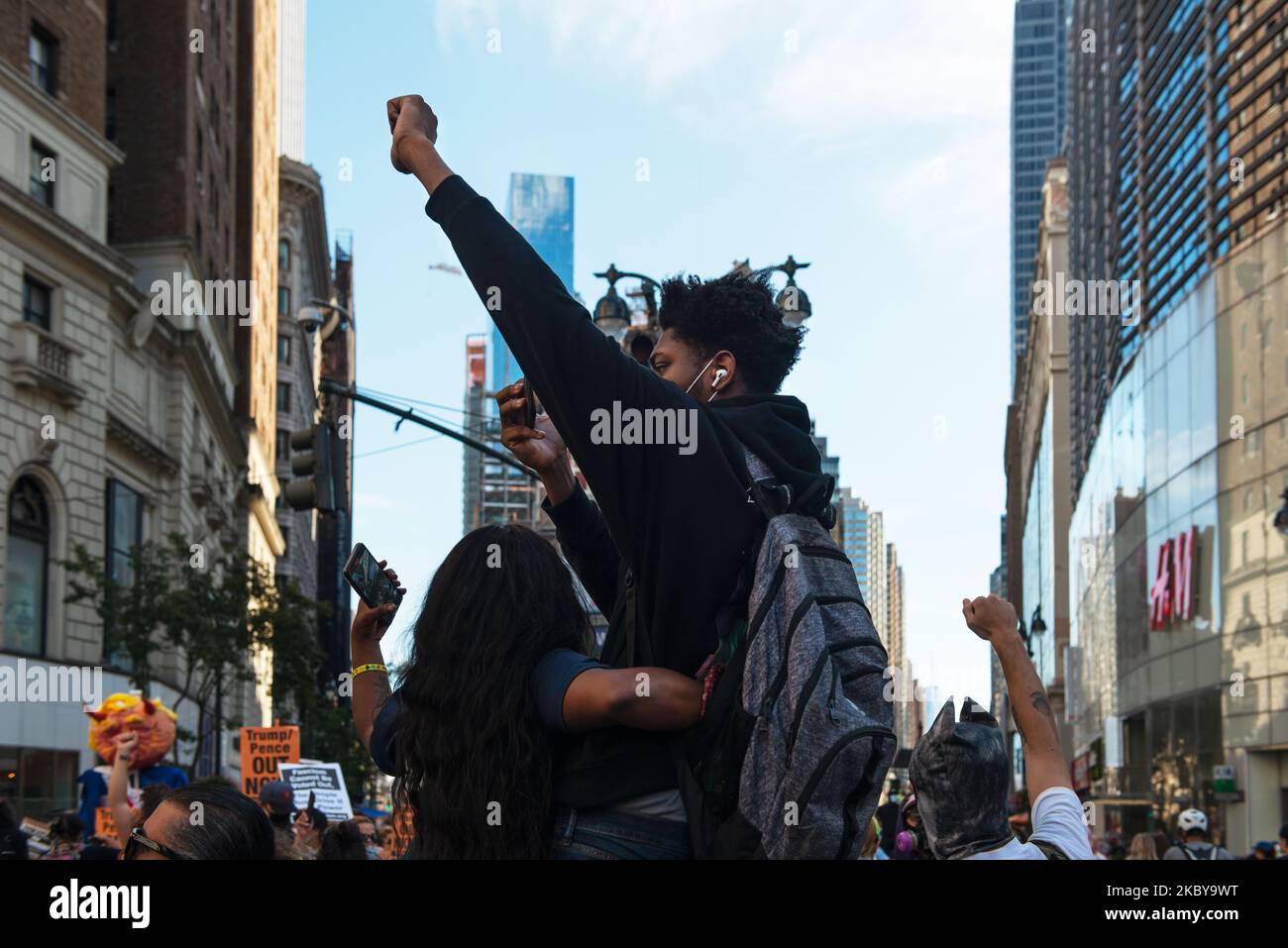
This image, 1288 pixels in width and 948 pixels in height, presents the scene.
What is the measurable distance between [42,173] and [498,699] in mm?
33389

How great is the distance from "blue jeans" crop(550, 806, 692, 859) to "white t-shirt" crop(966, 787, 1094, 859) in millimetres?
1350

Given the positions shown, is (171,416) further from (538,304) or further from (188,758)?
(538,304)

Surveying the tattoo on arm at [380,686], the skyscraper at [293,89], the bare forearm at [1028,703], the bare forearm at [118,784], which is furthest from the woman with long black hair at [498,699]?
the skyscraper at [293,89]

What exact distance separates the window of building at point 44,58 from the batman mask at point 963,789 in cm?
A: 3408

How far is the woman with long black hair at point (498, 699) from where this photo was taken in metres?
2.71

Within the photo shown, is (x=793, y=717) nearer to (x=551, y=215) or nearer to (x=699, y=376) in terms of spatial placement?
(x=699, y=376)

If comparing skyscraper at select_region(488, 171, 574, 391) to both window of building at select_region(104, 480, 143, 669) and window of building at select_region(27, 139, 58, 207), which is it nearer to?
window of building at select_region(104, 480, 143, 669)

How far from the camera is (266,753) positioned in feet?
59.1

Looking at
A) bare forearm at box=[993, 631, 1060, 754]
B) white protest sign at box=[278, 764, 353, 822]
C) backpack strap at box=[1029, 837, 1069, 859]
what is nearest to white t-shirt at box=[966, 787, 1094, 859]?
backpack strap at box=[1029, 837, 1069, 859]

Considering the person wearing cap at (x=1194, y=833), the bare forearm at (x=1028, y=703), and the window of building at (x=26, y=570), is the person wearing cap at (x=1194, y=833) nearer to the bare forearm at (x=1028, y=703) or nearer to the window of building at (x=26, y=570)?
the bare forearm at (x=1028, y=703)

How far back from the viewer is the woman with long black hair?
271cm

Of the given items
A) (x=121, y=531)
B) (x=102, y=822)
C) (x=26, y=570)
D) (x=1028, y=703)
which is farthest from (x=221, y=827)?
(x=121, y=531)
